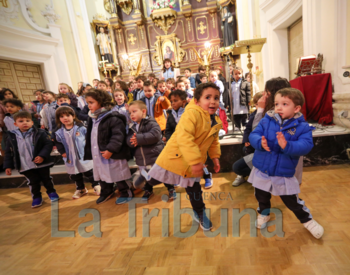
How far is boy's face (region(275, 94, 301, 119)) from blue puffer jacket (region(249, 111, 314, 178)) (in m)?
0.04

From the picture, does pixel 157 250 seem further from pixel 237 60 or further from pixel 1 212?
pixel 237 60

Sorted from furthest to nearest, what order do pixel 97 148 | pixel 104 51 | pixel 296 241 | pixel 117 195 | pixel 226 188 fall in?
pixel 104 51 < pixel 117 195 < pixel 226 188 < pixel 97 148 < pixel 296 241

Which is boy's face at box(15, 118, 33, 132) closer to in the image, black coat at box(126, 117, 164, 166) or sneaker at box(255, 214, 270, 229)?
black coat at box(126, 117, 164, 166)

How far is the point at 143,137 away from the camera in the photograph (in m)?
2.08

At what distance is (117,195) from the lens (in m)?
2.55

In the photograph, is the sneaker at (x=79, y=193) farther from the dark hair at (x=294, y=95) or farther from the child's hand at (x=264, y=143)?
the dark hair at (x=294, y=95)

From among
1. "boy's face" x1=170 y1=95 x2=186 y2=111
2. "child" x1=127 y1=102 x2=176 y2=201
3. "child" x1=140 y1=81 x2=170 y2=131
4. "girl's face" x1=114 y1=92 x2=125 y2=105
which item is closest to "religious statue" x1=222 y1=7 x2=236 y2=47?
"child" x1=140 y1=81 x2=170 y2=131

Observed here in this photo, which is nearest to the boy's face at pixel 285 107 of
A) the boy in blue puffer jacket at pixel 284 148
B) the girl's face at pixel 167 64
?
the boy in blue puffer jacket at pixel 284 148

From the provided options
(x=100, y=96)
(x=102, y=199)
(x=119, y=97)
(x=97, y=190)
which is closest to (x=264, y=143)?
(x=100, y=96)

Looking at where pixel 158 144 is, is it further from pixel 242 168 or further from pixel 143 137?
pixel 242 168

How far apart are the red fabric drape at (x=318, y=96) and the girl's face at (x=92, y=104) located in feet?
11.4

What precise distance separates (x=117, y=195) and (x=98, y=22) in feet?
30.1

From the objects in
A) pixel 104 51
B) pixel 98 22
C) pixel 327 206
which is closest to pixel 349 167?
pixel 327 206

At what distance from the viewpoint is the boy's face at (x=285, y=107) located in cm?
128
